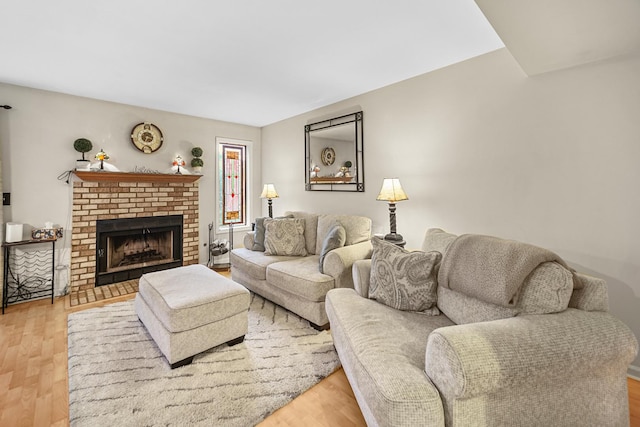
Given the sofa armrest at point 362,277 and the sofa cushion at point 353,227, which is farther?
the sofa cushion at point 353,227

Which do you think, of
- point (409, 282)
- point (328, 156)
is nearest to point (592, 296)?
point (409, 282)

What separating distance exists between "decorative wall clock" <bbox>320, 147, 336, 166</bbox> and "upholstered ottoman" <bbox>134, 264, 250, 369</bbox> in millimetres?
2137

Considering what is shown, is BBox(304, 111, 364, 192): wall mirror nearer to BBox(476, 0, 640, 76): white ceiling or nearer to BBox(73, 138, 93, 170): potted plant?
BBox(476, 0, 640, 76): white ceiling

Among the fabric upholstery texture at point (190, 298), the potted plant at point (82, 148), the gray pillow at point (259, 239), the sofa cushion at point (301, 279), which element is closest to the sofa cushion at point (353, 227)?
the sofa cushion at point (301, 279)

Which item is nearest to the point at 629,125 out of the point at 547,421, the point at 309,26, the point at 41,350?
the point at 547,421

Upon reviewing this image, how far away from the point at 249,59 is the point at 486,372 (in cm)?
276

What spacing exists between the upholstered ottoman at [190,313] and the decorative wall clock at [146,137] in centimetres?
225

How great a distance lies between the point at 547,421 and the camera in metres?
1.15

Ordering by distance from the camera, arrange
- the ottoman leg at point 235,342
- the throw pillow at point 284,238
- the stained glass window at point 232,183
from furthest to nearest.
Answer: the stained glass window at point 232,183
the throw pillow at point 284,238
the ottoman leg at point 235,342

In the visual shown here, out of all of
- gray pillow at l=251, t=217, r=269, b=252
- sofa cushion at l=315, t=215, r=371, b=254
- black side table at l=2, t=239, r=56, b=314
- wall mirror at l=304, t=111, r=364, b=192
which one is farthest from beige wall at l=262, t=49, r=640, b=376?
black side table at l=2, t=239, r=56, b=314

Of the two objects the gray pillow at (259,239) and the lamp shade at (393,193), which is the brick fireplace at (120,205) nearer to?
the gray pillow at (259,239)

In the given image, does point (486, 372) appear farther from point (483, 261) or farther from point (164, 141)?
point (164, 141)

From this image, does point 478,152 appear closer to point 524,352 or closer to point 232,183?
point 524,352

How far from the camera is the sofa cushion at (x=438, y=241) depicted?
2012 millimetres
